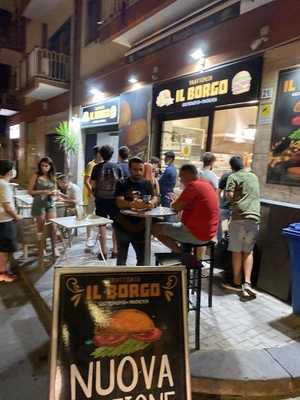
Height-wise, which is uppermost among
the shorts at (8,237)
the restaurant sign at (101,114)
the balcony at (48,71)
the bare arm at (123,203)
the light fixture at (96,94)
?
the balcony at (48,71)

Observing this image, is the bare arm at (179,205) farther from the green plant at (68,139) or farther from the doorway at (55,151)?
the doorway at (55,151)

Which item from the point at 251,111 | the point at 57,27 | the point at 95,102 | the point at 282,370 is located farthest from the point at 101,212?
the point at 57,27

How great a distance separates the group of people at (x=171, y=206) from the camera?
10.1 feet

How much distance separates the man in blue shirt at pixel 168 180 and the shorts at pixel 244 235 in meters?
1.98

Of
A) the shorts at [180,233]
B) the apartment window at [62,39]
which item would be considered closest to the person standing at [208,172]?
the shorts at [180,233]

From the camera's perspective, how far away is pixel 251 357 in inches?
95.6

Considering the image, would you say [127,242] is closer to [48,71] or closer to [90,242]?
[90,242]

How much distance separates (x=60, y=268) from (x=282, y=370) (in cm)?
190

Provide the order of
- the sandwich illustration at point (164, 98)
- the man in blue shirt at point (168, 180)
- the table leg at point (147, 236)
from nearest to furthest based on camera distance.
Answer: the table leg at point (147, 236)
the man in blue shirt at point (168, 180)
the sandwich illustration at point (164, 98)

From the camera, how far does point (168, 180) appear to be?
219 inches

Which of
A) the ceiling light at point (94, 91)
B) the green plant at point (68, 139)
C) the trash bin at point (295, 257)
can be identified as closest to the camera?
the trash bin at point (295, 257)

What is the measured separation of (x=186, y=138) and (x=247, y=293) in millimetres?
3413

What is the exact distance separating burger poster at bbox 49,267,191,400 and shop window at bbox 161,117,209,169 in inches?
167

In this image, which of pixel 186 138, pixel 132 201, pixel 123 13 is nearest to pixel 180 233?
pixel 132 201
